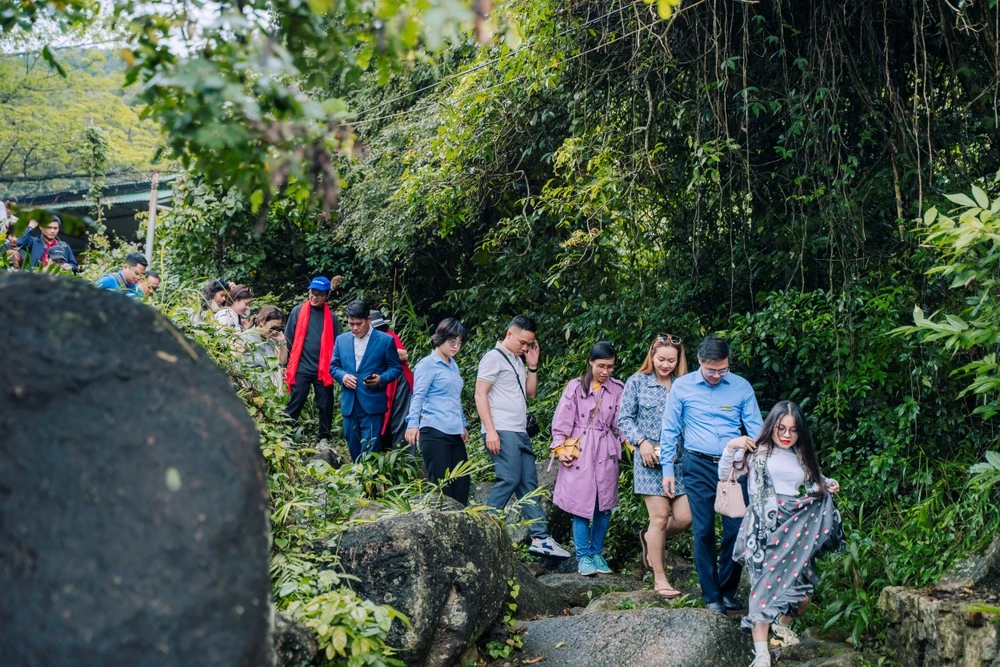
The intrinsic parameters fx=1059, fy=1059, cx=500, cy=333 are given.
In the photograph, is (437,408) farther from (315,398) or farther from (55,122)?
(55,122)

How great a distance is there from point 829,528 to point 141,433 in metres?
4.76

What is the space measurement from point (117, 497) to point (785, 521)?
464cm

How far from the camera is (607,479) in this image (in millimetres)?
8164

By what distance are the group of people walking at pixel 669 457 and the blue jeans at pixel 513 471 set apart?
0.01 metres

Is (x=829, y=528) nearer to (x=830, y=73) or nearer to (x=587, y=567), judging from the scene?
(x=587, y=567)

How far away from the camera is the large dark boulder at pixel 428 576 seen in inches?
228

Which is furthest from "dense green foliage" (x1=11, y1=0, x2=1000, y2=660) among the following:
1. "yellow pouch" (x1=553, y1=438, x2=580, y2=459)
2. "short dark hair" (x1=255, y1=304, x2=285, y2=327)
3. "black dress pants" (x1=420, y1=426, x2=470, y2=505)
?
"short dark hair" (x1=255, y1=304, x2=285, y2=327)

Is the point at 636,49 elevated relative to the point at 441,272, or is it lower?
elevated

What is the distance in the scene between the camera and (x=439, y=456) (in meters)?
8.17

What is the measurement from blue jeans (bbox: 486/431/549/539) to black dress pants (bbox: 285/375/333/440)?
103 inches

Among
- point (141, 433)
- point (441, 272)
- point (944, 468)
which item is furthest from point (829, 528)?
point (441, 272)

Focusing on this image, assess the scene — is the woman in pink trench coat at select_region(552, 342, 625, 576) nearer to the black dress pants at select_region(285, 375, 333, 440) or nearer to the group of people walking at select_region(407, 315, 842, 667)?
the group of people walking at select_region(407, 315, 842, 667)

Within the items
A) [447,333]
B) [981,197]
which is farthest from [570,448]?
[981,197]

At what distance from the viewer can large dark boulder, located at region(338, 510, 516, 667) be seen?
5789mm
